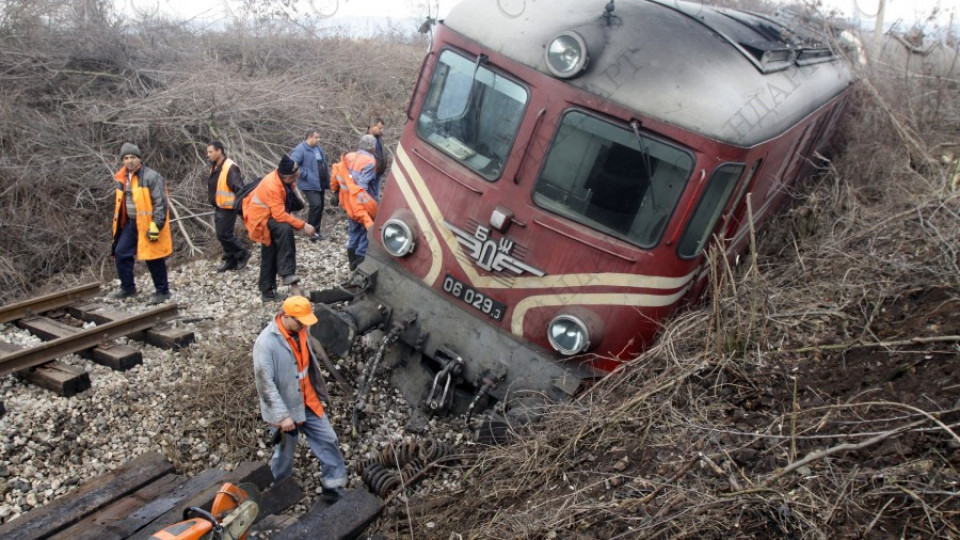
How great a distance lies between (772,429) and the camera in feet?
12.9

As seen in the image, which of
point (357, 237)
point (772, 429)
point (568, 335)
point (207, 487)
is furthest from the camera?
point (357, 237)

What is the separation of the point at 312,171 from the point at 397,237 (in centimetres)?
377

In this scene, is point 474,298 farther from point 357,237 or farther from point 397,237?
point 357,237

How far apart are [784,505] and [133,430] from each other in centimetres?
423

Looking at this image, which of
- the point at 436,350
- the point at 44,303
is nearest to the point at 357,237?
the point at 436,350

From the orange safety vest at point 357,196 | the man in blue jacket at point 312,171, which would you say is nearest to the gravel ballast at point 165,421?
the orange safety vest at point 357,196

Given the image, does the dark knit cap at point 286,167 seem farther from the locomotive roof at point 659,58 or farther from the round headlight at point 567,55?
the round headlight at point 567,55

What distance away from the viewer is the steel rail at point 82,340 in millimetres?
5191

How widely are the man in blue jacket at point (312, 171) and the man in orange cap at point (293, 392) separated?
4.50 m

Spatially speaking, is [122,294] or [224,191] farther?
[224,191]

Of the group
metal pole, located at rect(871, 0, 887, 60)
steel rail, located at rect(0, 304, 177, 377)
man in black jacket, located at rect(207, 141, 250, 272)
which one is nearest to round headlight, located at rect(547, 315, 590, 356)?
steel rail, located at rect(0, 304, 177, 377)

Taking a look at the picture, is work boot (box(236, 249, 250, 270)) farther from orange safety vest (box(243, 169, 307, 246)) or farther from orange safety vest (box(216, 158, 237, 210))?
orange safety vest (box(243, 169, 307, 246))

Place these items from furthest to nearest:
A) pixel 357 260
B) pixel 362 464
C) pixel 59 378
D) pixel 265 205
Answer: pixel 357 260 → pixel 265 205 → pixel 59 378 → pixel 362 464

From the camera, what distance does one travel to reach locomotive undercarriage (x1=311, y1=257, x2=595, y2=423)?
16.4 feet
